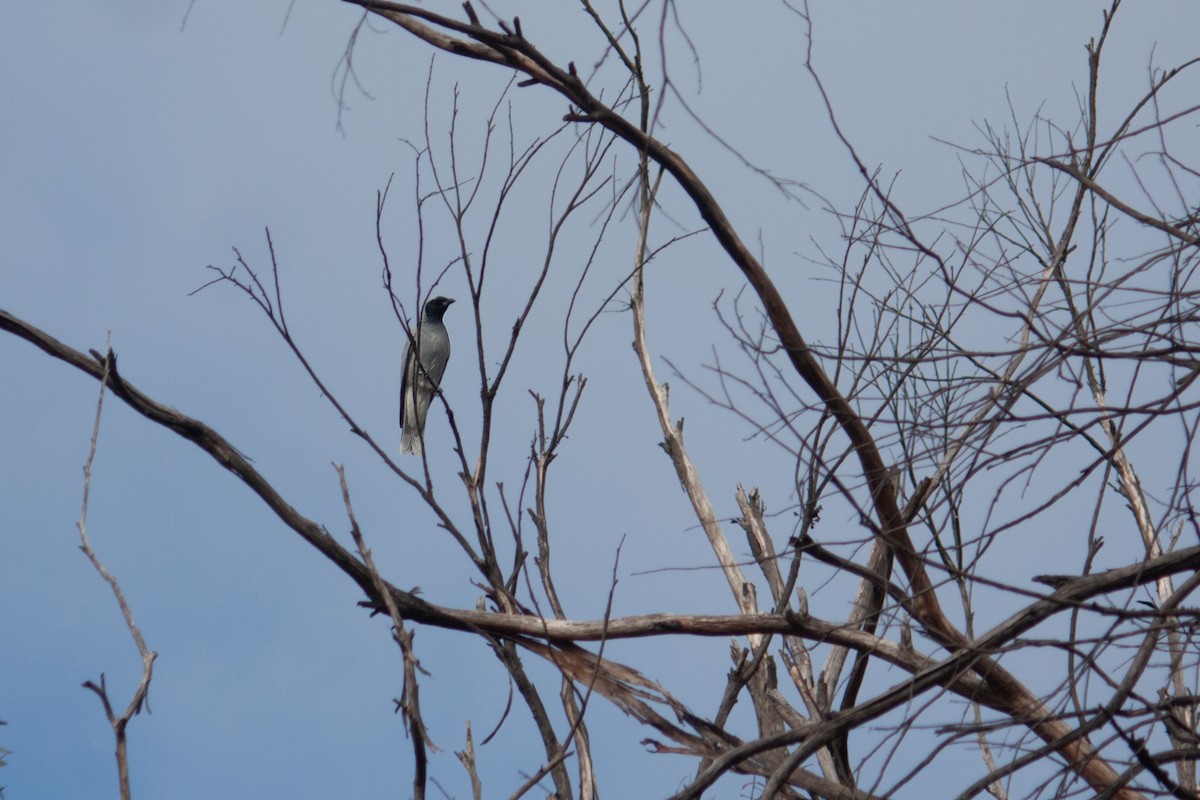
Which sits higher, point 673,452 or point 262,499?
point 673,452

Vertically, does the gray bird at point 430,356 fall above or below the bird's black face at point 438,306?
below

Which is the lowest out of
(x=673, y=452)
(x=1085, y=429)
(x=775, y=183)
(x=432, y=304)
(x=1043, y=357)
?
(x=1085, y=429)

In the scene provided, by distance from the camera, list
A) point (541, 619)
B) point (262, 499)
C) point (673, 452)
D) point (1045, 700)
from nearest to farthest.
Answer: point (1045, 700)
point (262, 499)
point (541, 619)
point (673, 452)

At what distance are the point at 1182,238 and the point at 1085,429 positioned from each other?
394mm

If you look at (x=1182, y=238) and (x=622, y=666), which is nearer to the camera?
(x=1182, y=238)

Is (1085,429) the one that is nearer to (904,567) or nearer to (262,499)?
(904,567)

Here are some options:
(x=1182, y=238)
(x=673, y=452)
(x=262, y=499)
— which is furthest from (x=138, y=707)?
(x=673, y=452)

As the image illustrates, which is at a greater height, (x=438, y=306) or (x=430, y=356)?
(x=438, y=306)

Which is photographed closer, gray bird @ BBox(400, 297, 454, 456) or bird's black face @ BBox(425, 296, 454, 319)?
gray bird @ BBox(400, 297, 454, 456)

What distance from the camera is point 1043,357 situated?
203cm

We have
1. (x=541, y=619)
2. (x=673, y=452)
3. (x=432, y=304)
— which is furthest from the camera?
(x=432, y=304)

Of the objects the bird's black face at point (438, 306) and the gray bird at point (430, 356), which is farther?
the bird's black face at point (438, 306)

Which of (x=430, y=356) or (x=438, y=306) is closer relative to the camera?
(x=430, y=356)

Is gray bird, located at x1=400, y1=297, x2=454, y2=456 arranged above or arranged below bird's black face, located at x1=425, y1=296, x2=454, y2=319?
below
